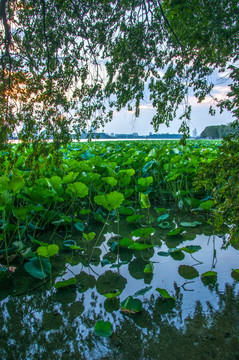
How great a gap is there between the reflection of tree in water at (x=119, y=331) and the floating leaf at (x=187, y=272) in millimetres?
174

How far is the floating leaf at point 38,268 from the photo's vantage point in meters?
1.19

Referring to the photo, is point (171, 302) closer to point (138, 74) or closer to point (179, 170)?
point (179, 170)

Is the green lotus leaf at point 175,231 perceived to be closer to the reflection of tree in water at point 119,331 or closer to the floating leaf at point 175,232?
the floating leaf at point 175,232

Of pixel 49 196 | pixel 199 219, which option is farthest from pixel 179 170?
pixel 49 196

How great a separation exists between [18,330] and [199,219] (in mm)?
1764

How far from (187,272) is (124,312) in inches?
18.5

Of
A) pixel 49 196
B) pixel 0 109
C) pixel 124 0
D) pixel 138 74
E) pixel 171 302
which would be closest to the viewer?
pixel 171 302

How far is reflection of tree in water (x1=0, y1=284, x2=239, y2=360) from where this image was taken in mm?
794

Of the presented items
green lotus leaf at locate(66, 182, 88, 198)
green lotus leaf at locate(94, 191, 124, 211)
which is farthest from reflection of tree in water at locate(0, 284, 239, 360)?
green lotus leaf at locate(66, 182, 88, 198)

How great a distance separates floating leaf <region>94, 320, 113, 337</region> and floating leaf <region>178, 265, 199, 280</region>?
1.79ft

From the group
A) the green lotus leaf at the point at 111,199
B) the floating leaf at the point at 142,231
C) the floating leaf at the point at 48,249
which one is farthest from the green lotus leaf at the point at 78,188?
the floating leaf at the point at 48,249

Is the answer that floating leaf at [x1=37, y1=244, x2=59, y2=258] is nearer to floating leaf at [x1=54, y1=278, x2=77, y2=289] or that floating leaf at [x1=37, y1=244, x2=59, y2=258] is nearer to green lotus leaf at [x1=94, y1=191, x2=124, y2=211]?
floating leaf at [x1=54, y1=278, x2=77, y2=289]

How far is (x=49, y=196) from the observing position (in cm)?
175

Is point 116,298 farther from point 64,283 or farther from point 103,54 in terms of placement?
point 103,54
